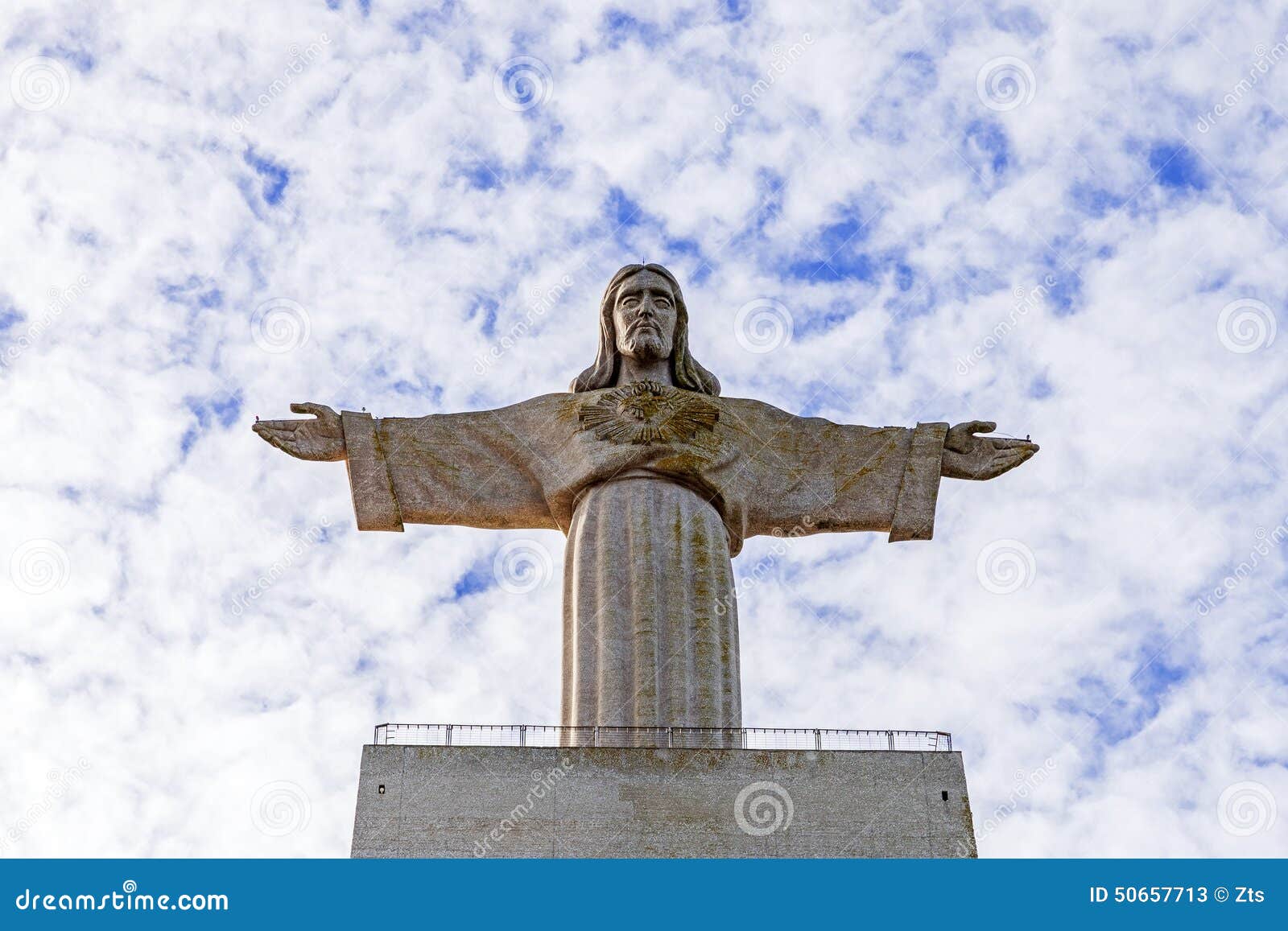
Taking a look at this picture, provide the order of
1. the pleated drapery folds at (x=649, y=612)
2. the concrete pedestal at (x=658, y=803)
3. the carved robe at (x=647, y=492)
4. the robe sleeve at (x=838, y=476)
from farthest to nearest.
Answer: the robe sleeve at (x=838, y=476), the carved robe at (x=647, y=492), the pleated drapery folds at (x=649, y=612), the concrete pedestal at (x=658, y=803)

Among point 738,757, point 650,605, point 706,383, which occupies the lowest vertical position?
point 738,757

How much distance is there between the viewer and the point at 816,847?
1267 cm

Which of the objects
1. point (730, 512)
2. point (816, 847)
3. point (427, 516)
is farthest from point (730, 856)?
point (427, 516)

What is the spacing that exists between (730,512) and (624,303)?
8.54 ft

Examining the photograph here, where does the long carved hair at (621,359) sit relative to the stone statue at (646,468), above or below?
above

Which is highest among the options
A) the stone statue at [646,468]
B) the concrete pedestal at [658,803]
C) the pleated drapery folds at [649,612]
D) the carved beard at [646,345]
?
the carved beard at [646,345]

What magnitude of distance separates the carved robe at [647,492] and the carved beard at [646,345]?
0.47 metres

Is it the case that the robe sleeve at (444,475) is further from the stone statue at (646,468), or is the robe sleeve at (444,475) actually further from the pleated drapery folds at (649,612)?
the pleated drapery folds at (649,612)

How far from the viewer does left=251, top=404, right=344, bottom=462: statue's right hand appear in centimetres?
1672

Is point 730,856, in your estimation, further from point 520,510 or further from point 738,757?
point 520,510

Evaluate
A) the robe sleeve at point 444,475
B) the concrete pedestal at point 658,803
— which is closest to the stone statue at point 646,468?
the robe sleeve at point 444,475

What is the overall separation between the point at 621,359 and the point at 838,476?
2447 mm

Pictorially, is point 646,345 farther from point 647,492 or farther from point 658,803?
point 658,803

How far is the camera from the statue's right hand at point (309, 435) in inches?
658
